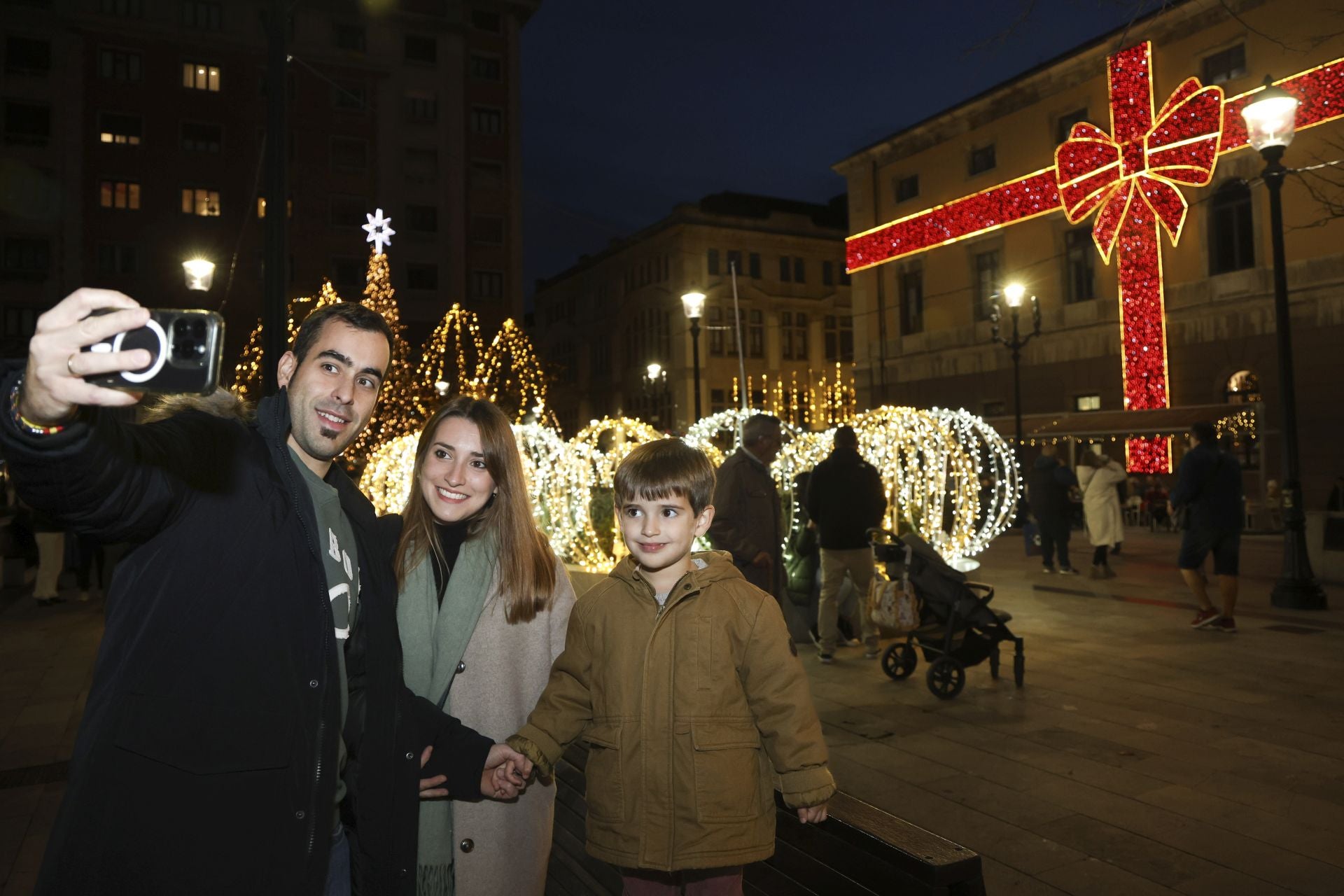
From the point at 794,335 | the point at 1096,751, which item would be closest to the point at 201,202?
the point at 794,335

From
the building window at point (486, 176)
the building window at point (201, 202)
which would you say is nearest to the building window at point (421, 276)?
the building window at point (486, 176)

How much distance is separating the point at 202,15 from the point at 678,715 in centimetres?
4995

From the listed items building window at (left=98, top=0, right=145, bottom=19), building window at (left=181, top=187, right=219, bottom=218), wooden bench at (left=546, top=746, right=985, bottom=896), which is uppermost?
building window at (left=98, top=0, right=145, bottom=19)

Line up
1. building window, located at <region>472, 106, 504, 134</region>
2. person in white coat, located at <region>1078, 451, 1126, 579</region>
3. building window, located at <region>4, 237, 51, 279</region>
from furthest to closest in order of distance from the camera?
building window, located at <region>472, 106, 504, 134</region> → building window, located at <region>4, 237, 51, 279</region> → person in white coat, located at <region>1078, 451, 1126, 579</region>

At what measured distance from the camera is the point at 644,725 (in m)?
2.54

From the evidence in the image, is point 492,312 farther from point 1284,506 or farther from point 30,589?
point 1284,506

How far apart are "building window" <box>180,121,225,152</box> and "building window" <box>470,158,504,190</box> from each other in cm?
1170

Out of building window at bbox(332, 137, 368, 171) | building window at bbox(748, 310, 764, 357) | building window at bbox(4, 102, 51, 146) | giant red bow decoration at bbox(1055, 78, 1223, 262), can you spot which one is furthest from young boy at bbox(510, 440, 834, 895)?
building window at bbox(748, 310, 764, 357)

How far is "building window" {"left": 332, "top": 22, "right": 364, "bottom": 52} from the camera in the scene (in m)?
44.7

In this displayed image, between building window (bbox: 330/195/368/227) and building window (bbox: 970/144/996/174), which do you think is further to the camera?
building window (bbox: 330/195/368/227)

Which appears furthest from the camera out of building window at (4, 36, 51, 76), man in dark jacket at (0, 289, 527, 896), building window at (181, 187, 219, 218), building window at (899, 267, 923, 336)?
building window at (181, 187, 219, 218)

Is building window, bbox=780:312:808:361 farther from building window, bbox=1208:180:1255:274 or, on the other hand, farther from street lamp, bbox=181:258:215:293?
street lamp, bbox=181:258:215:293

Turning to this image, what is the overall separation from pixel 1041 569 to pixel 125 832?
15.3m

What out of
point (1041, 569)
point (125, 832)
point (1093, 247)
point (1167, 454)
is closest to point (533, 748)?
point (125, 832)
